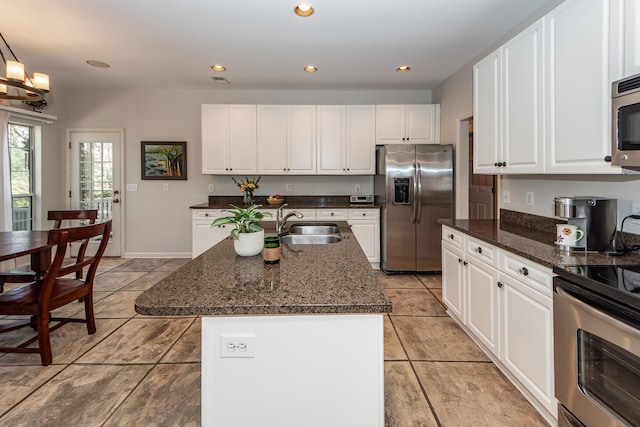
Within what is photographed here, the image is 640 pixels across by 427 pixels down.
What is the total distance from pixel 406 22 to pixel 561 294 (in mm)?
2549

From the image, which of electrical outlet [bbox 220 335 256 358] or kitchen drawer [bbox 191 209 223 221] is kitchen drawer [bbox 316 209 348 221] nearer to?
kitchen drawer [bbox 191 209 223 221]

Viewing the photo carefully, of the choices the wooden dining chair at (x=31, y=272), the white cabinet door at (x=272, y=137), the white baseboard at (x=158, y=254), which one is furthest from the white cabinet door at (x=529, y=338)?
the white baseboard at (x=158, y=254)

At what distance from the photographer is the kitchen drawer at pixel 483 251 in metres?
2.11

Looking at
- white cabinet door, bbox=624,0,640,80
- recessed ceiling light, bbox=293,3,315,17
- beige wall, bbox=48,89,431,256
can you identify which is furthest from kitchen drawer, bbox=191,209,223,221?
white cabinet door, bbox=624,0,640,80

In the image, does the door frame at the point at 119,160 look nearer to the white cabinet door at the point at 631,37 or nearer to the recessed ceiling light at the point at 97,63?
the recessed ceiling light at the point at 97,63

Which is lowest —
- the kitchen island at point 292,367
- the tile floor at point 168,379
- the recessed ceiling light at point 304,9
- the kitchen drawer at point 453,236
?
the tile floor at point 168,379

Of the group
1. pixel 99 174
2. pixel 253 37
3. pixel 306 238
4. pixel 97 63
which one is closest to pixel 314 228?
pixel 306 238

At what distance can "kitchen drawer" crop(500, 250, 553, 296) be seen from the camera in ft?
5.32

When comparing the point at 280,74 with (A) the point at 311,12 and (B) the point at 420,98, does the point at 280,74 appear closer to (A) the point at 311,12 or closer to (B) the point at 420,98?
(A) the point at 311,12

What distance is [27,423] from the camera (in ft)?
5.74

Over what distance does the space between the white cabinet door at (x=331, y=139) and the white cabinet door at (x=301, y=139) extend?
98 mm

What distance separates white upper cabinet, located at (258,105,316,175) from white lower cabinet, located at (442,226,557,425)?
2.72m

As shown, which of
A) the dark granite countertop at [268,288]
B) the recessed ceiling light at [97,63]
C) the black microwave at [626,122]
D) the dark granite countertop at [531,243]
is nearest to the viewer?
the dark granite countertop at [268,288]

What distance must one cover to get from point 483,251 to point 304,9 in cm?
227
